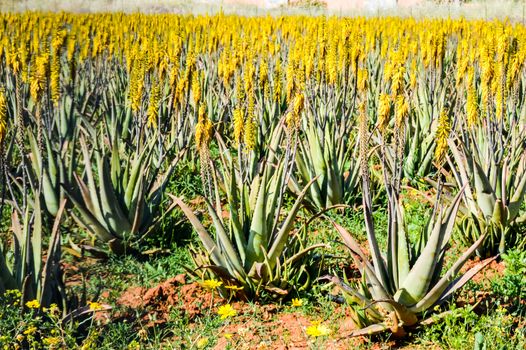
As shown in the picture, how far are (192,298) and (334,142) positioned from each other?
81.4 inches

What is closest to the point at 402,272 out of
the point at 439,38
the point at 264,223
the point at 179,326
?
the point at 264,223

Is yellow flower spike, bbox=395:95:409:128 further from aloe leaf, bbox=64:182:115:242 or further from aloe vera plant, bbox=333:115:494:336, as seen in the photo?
aloe leaf, bbox=64:182:115:242

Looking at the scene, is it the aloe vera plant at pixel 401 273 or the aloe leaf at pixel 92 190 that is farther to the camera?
the aloe leaf at pixel 92 190

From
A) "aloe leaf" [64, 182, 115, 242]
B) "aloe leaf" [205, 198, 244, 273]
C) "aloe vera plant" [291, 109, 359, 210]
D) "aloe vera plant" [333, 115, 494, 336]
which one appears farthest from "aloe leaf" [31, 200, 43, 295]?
"aloe vera plant" [291, 109, 359, 210]

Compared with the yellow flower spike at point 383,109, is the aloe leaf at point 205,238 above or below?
below

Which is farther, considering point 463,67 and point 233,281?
point 463,67

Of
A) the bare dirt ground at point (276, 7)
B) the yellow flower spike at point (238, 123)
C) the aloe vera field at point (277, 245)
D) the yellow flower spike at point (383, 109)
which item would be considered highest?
the bare dirt ground at point (276, 7)

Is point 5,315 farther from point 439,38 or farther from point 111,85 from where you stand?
point 111,85

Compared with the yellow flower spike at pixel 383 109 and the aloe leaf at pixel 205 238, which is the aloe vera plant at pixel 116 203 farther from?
the yellow flower spike at pixel 383 109

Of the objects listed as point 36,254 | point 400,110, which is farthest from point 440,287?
point 36,254

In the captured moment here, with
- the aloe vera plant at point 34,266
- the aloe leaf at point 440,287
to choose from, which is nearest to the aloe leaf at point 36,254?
the aloe vera plant at point 34,266

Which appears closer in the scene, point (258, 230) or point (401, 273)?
point (401, 273)

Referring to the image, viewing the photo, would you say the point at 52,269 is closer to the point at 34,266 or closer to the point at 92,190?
the point at 34,266

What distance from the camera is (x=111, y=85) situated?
8391 millimetres
